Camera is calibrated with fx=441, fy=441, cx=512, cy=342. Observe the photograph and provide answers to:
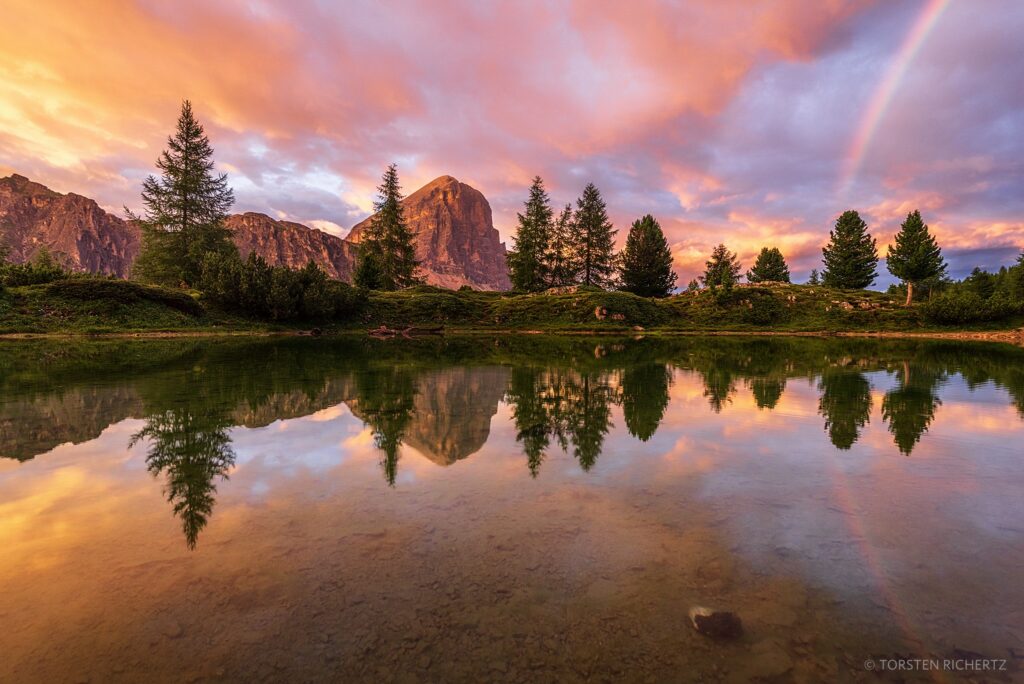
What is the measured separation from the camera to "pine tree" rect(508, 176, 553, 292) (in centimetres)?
8256

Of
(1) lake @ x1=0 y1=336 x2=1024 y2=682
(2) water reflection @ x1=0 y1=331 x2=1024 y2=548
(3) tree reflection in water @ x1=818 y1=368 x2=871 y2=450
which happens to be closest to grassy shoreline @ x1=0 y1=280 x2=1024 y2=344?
(2) water reflection @ x1=0 y1=331 x2=1024 y2=548

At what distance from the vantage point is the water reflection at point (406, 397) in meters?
8.34

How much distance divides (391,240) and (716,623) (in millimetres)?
85442

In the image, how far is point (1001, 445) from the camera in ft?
29.5

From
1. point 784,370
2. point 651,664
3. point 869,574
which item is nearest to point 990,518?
point 869,574

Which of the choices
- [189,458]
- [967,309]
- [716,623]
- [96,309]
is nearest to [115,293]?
[96,309]

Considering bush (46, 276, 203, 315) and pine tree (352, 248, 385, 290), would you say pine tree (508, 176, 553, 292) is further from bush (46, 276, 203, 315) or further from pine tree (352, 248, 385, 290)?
bush (46, 276, 203, 315)

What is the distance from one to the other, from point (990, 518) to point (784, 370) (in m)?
16.3

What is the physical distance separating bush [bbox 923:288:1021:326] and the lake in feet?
197

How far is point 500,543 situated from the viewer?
16.2 ft

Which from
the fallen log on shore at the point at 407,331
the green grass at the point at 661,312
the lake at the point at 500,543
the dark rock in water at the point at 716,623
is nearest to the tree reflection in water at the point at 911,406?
the lake at the point at 500,543

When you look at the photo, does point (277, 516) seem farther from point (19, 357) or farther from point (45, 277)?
point (45, 277)

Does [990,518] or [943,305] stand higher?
[943,305]

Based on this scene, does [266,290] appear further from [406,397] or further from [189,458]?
[189,458]
